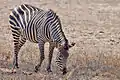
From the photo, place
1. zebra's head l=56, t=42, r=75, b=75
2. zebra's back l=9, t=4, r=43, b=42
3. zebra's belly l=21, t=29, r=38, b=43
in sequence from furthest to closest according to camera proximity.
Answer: zebra's back l=9, t=4, r=43, b=42, zebra's belly l=21, t=29, r=38, b=43, zebra's head l=56, t=42, r=75, b=75

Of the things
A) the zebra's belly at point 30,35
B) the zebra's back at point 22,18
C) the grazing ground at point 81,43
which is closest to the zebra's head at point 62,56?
the grazing ground at point 81,43

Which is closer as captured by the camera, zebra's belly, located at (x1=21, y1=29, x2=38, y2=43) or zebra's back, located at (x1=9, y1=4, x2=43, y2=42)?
zebra's belly, located at (x1=21, y1=29, x2=38, y2=43)

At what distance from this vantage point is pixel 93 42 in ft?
50.0

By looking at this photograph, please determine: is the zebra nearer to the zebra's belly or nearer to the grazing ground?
the zebra's belly

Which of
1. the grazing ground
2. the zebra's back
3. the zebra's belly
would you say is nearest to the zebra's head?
the grazing ground

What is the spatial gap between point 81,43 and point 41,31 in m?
5.23

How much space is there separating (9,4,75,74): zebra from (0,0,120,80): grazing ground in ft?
1.03

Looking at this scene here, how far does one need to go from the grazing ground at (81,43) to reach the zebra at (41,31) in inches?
12.4

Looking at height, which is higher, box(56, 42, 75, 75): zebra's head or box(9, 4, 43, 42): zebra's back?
box(9, 4, 43, 42): zebra's back

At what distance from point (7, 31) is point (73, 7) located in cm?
667

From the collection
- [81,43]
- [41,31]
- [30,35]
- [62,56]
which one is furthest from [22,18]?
[81,43]

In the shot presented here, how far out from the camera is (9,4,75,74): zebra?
931 cm

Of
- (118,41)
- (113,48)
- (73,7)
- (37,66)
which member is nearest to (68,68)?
(37,66)

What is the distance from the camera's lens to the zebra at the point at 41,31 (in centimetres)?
931
